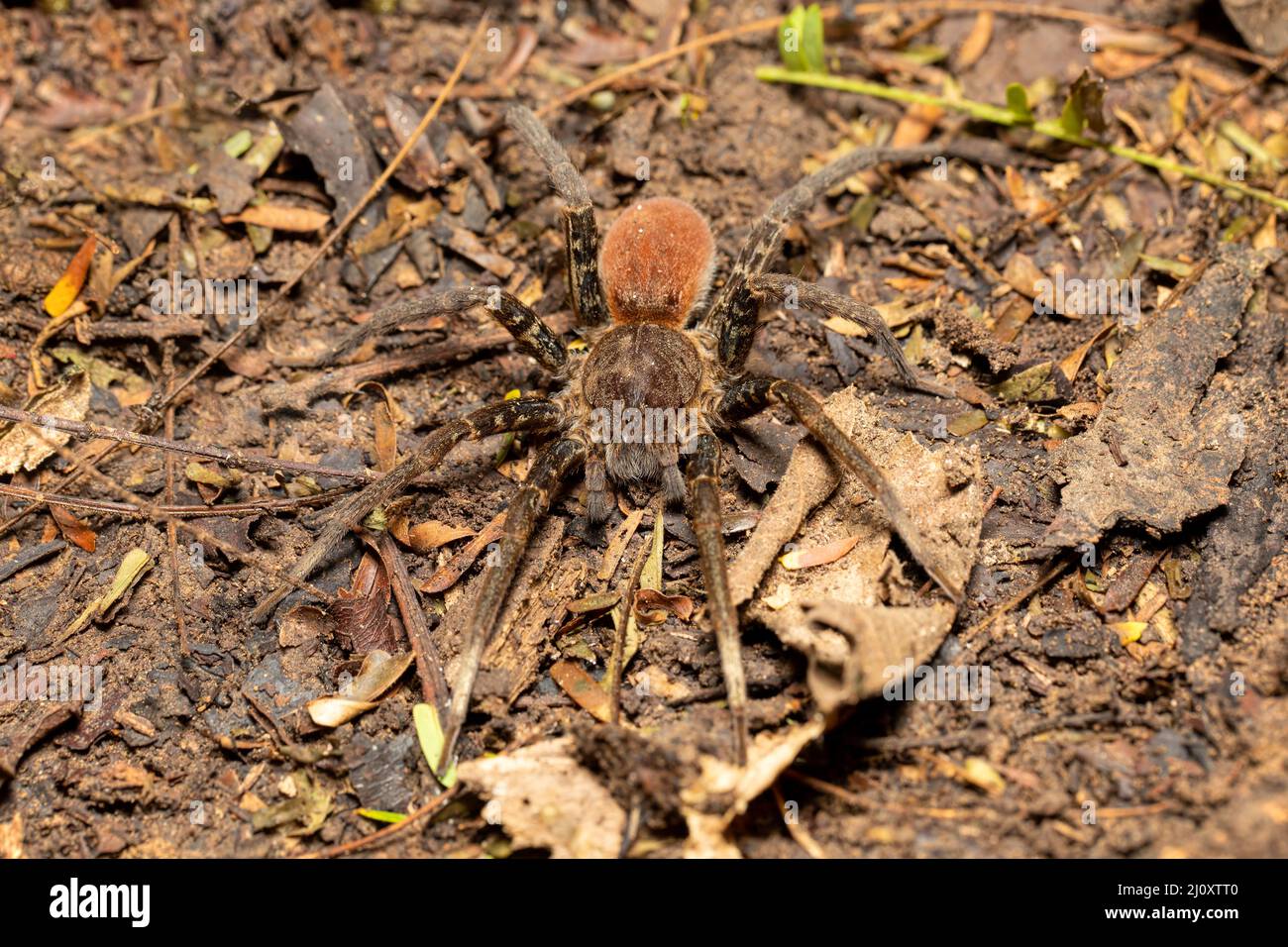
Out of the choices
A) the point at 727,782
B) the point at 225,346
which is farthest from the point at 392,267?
the point at 727,782

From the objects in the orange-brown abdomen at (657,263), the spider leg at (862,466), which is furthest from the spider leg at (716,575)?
the orange-brown abdomen at (657,263)

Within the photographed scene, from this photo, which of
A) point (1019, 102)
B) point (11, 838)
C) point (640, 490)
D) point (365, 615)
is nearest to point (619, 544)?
point (640, 490)

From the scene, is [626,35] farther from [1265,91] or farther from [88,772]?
[88,772]

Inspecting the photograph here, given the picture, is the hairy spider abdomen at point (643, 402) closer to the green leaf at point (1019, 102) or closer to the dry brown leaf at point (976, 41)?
the green leaf at point (1019, 102)

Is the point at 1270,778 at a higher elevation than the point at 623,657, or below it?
below

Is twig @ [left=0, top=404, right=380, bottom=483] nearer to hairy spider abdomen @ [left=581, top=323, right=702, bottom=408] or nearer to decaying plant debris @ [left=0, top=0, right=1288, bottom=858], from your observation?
decaying plant debris @ [left=0, top=0, right=1288, bottom=858]

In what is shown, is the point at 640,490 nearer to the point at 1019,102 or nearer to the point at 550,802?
the point at 550,802
